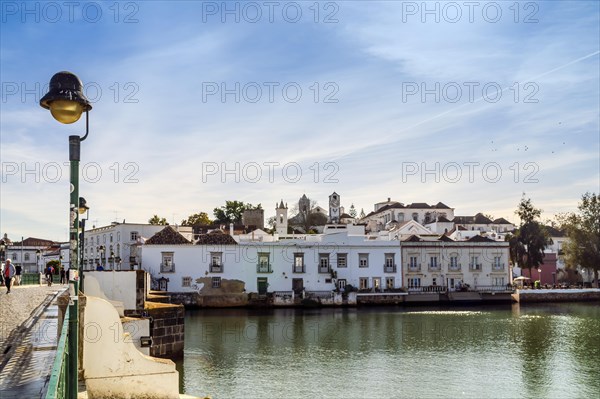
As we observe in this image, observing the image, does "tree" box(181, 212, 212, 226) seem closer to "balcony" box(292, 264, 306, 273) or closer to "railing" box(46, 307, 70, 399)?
"balcony" box(292, 264, 306, 273)

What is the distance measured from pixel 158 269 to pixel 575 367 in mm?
33971

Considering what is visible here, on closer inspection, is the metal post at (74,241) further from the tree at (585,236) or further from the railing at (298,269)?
the tree at (585,236)

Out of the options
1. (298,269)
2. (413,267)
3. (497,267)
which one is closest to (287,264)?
(298,269)

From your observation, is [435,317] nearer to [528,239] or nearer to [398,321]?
[398,321]

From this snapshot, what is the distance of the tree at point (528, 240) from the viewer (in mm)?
59844

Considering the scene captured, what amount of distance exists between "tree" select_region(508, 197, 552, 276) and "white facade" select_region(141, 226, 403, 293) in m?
15.8

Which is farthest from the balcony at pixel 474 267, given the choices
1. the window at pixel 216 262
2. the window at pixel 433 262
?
the window at pixel 216 262

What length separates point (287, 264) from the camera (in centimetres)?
5069

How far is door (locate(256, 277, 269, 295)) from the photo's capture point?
49.5m

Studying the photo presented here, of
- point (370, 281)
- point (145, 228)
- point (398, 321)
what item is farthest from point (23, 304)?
point (145, 228)

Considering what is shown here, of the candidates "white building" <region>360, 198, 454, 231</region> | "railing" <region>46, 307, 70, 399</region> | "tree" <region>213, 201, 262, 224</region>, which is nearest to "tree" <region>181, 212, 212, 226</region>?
"tree" <region>213, 201, 262, 224</region>

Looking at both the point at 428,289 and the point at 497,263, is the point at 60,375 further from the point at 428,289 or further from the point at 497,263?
the point at 497,263

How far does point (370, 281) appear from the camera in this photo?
5216cm

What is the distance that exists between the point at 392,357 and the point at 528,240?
42.5 meters
